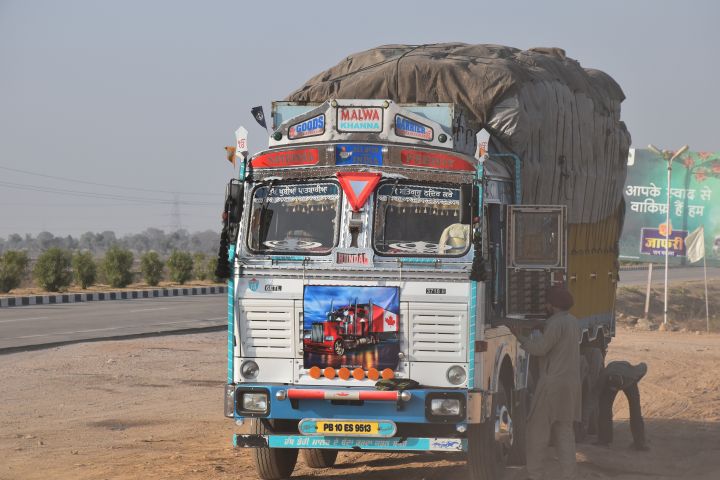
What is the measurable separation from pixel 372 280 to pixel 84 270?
112 feet

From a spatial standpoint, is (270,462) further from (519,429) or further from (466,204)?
(466,204)

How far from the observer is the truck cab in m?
8.67

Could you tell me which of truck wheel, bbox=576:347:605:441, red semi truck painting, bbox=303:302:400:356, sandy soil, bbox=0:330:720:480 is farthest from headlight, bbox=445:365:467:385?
truck wheel, bbox=576:347:605:441

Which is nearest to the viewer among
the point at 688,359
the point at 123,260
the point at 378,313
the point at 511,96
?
the point at 378,313

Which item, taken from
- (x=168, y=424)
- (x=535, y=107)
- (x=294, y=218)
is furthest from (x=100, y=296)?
(x=294, y=218)

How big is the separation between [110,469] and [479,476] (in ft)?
10.4

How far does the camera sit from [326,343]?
8.73 m

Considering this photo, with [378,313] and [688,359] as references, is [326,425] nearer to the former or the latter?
[378,313]

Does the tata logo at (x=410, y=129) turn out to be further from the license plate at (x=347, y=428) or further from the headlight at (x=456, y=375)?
the license plate at (x=347, y=428)

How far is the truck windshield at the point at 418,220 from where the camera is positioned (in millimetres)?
8836

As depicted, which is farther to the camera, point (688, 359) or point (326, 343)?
point (688, 359)

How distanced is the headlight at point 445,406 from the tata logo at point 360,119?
7.01 feet

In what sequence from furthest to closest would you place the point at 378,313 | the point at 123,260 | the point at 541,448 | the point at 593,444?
the point at 123,260, the point at 593,444, the point at 541,448, the point at 378,313

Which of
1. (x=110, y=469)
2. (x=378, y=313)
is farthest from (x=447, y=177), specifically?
(x=110, y=469)
